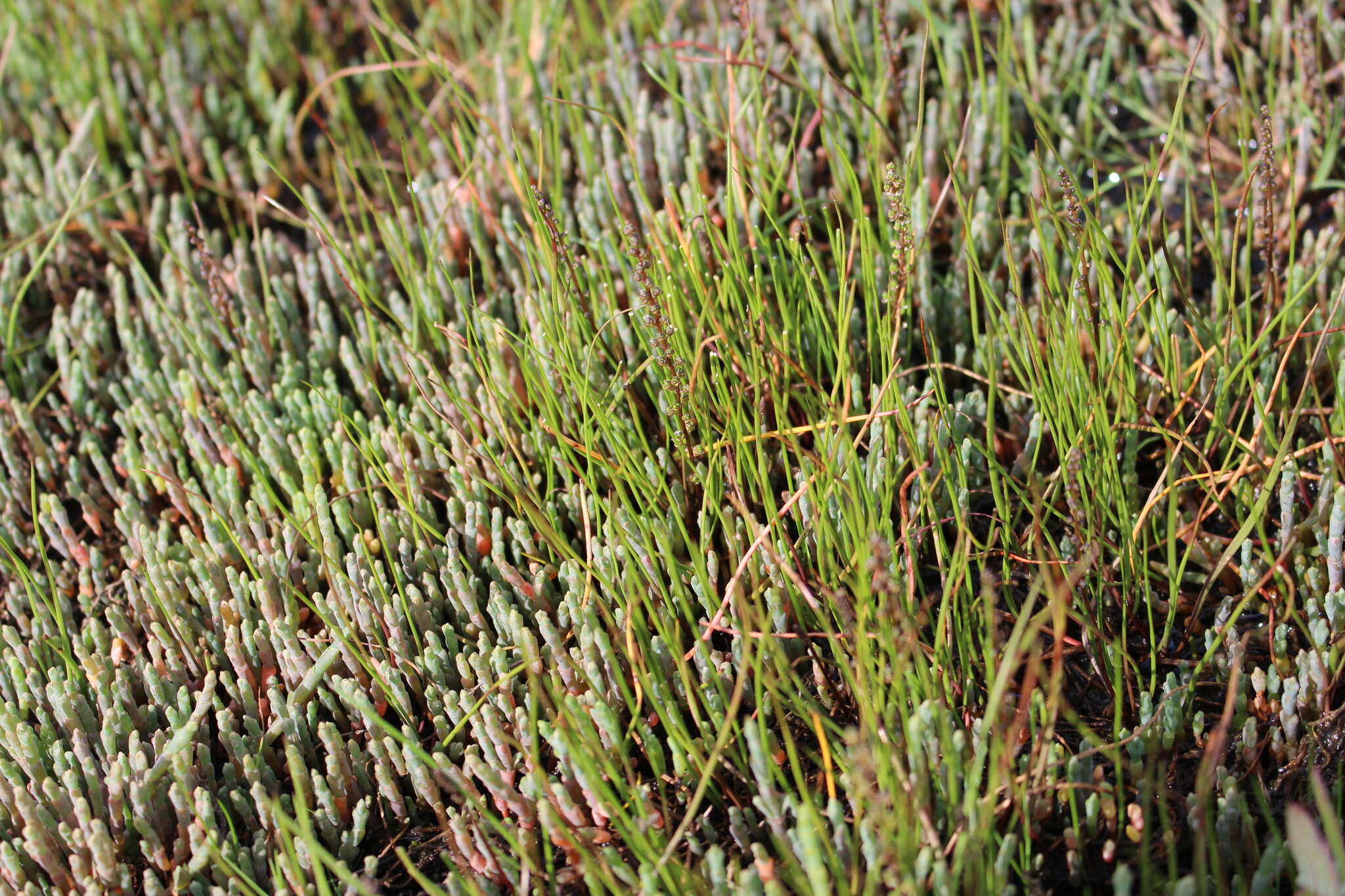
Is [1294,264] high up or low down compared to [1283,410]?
up

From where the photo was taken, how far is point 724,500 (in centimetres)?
191

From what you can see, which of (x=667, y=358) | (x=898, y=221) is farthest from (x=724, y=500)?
(x=898, y=221)

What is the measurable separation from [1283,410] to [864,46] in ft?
4.78

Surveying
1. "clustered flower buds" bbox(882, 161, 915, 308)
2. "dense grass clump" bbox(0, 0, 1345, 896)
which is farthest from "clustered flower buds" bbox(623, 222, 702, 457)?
"clustered flower buds" bbox(882, 161, 915, 308)

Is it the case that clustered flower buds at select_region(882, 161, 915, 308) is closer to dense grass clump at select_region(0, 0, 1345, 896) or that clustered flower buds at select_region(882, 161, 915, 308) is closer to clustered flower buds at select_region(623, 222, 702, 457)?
dense grass clump at select_region(0, 0, 1345, 896)

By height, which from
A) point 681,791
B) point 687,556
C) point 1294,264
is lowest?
point 681,791

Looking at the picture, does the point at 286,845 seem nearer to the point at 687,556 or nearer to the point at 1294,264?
the point at 687,556

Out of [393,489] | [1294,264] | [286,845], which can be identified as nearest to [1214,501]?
[1294,264]

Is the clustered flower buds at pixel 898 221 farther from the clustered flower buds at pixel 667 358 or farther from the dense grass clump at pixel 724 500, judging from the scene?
the clustered flower buds at pixel 667 358

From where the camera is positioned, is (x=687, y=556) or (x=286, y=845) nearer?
(x=286, y=845)

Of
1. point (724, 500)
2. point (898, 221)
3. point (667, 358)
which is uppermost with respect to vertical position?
point (898, 221)

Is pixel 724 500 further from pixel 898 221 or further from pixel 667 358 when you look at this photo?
pixel 898 221

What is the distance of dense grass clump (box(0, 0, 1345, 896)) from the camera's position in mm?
1493

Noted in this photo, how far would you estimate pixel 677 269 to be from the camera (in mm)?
2037
